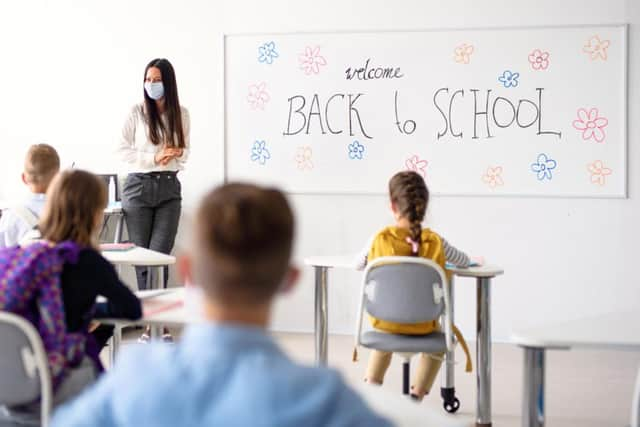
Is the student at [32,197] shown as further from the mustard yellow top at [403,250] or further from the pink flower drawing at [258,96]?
the pink flower drawing at [258,96]

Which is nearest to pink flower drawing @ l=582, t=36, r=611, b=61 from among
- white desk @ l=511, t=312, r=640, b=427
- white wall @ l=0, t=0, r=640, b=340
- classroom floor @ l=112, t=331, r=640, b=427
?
white wall @ l=0, t=0, r=640, b=340

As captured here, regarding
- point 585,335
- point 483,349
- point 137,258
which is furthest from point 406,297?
point 137,258

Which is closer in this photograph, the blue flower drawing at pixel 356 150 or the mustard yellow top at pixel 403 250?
the mustard yellow top at pixel 403 250

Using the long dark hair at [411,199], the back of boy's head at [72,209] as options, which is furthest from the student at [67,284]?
the long dark hair at [411,199]

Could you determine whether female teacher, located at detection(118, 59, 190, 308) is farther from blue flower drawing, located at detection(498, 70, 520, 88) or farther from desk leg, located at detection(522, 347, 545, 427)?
desk leg, located at detection(522, 347, 545, 427)

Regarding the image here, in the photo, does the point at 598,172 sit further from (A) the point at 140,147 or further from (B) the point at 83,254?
(B) the point at 83,254

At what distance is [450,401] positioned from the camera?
3734mm

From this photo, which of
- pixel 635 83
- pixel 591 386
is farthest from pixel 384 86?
pixel 591 386

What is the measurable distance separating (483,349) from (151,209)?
217 cm

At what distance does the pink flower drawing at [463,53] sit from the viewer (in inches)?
202

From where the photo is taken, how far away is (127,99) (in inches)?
224

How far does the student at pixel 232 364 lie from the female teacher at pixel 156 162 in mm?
3643

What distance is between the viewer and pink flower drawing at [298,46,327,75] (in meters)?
5.32

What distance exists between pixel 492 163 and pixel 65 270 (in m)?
3.41
